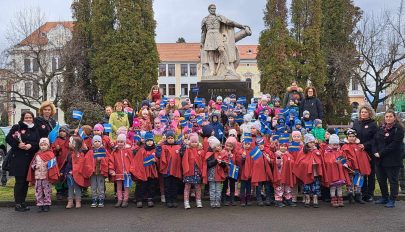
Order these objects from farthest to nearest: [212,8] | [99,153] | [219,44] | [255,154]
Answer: [212,8] < [219,44] < [255,154] < [99,153]

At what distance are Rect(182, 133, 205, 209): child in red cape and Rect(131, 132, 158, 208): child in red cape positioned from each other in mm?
601

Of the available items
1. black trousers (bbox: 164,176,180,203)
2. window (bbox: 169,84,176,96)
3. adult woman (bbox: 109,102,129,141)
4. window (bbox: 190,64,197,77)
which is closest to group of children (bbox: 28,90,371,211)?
black trousers (bbox: 164,176,180,203)

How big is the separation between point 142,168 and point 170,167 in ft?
1.76

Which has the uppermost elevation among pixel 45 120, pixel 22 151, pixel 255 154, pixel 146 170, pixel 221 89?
pixel 221 89

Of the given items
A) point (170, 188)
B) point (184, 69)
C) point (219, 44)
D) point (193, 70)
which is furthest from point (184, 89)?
point (170, 188)

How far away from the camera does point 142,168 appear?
→ 330 inches

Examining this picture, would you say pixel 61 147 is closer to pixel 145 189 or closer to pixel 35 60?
pixel 145 189

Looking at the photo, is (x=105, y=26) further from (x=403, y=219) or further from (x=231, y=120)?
(x=403, y=219)

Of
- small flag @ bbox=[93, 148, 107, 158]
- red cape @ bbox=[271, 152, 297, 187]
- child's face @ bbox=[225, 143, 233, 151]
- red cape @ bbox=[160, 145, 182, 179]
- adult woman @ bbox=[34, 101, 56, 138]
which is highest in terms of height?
adult woman @ bbox=[34, 101, 56, 138]

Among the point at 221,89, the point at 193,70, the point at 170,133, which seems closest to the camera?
the point at 170,133

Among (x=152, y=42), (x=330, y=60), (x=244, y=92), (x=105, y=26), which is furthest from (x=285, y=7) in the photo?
(x=244, y=92)

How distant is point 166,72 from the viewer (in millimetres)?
69438

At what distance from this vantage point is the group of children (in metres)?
8.32

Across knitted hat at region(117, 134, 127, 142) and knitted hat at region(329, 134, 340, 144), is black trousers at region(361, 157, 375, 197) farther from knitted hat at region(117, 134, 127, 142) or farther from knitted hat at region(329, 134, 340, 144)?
knitted hat at region(117, 134, 127, 142)
